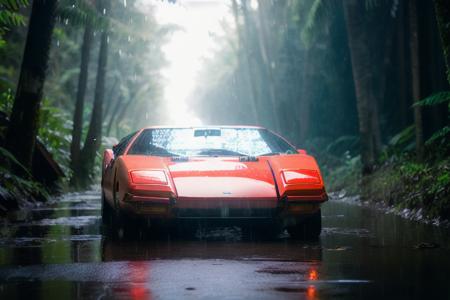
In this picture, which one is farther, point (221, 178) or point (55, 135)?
point (55, 135)

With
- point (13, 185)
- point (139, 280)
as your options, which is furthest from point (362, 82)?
point (139, 280)

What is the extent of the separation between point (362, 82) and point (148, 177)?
11788mm

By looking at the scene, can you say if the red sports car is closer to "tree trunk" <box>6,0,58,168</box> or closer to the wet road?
the wet road

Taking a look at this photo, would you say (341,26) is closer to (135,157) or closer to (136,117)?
(135,157)

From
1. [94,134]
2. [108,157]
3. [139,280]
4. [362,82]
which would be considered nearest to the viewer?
[139,280]

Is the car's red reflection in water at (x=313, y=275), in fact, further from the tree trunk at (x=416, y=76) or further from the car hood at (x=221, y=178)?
the tree trunk at (x=416, y=76)

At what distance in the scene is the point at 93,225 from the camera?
1002 cm

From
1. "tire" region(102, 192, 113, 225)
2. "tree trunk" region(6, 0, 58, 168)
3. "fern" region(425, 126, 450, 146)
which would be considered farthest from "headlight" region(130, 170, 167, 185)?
"tree trunk" region(6, 0, 58, 168)

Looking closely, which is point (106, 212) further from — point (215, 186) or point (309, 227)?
point (309, 227)

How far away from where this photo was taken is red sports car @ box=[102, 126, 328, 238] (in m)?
7.66

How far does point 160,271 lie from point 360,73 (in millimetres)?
13865

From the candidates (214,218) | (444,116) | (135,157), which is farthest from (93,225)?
(444,116)

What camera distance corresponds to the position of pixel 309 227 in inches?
321

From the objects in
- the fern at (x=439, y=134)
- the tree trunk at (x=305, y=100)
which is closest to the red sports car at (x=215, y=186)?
the fern at (x=439, y=134)
